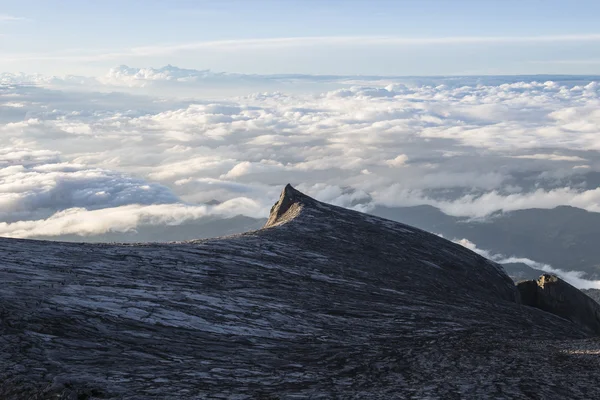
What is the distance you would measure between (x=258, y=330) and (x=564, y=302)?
40669 millimetres

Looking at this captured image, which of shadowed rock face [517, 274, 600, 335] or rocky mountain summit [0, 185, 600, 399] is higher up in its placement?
rocky mountain summit [0, 185, 600, 399]

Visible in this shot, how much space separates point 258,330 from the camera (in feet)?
105

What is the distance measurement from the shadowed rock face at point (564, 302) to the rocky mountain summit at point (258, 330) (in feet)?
21.8

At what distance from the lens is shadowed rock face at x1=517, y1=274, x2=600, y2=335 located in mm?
59062

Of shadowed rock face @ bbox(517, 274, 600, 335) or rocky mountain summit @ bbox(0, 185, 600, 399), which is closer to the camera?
rocky mountain summit @ bbox(0, 185, 600, 399)

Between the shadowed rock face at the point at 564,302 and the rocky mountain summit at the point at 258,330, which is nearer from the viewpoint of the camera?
the rocky mountain summit at the point at 258,330

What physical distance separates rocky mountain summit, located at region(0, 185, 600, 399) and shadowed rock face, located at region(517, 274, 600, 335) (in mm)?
6649

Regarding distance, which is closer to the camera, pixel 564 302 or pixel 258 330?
pixel 258 330

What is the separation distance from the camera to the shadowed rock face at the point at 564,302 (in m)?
59.1

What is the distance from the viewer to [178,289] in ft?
119

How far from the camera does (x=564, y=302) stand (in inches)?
2355

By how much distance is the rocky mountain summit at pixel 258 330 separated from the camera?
23766mm

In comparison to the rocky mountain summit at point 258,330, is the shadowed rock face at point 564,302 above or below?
below

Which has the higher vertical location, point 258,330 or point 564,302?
point 258,330
